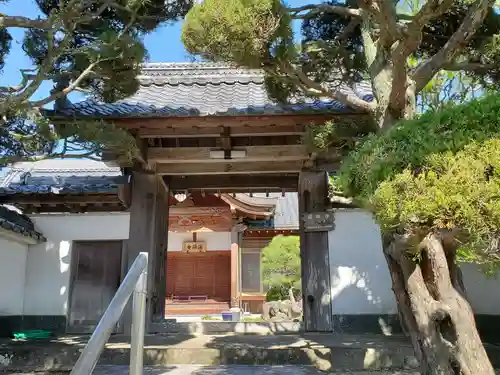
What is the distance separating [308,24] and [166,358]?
4159 millimetres

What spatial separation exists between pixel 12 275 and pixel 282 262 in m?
5.73

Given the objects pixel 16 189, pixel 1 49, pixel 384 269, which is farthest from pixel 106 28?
pixel 384 269

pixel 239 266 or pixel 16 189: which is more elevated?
pixel 16 189

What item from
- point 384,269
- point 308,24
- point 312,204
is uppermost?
point 308,24

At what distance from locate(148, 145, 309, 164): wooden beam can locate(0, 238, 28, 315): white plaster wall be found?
8.18 ft

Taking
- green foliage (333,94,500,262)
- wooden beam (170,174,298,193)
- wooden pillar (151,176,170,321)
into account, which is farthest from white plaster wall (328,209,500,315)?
green foliage (333,94,500,262)

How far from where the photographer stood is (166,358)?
205 inches

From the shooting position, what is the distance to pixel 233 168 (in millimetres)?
7598

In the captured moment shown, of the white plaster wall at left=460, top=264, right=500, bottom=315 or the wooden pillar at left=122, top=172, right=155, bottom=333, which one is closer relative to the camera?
the white plaster wall at left=460, top=264, right=500, bottom=315

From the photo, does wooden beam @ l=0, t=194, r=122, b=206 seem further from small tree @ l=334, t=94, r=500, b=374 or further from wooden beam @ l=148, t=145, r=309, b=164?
small tree @ l=334, t=94, r=500, b=374

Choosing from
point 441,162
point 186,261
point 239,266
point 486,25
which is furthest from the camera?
point 186,261

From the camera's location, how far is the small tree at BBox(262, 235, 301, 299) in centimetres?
1050

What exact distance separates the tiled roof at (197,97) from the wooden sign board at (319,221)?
1.76 metres

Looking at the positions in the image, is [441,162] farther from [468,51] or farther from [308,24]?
[308,24]
